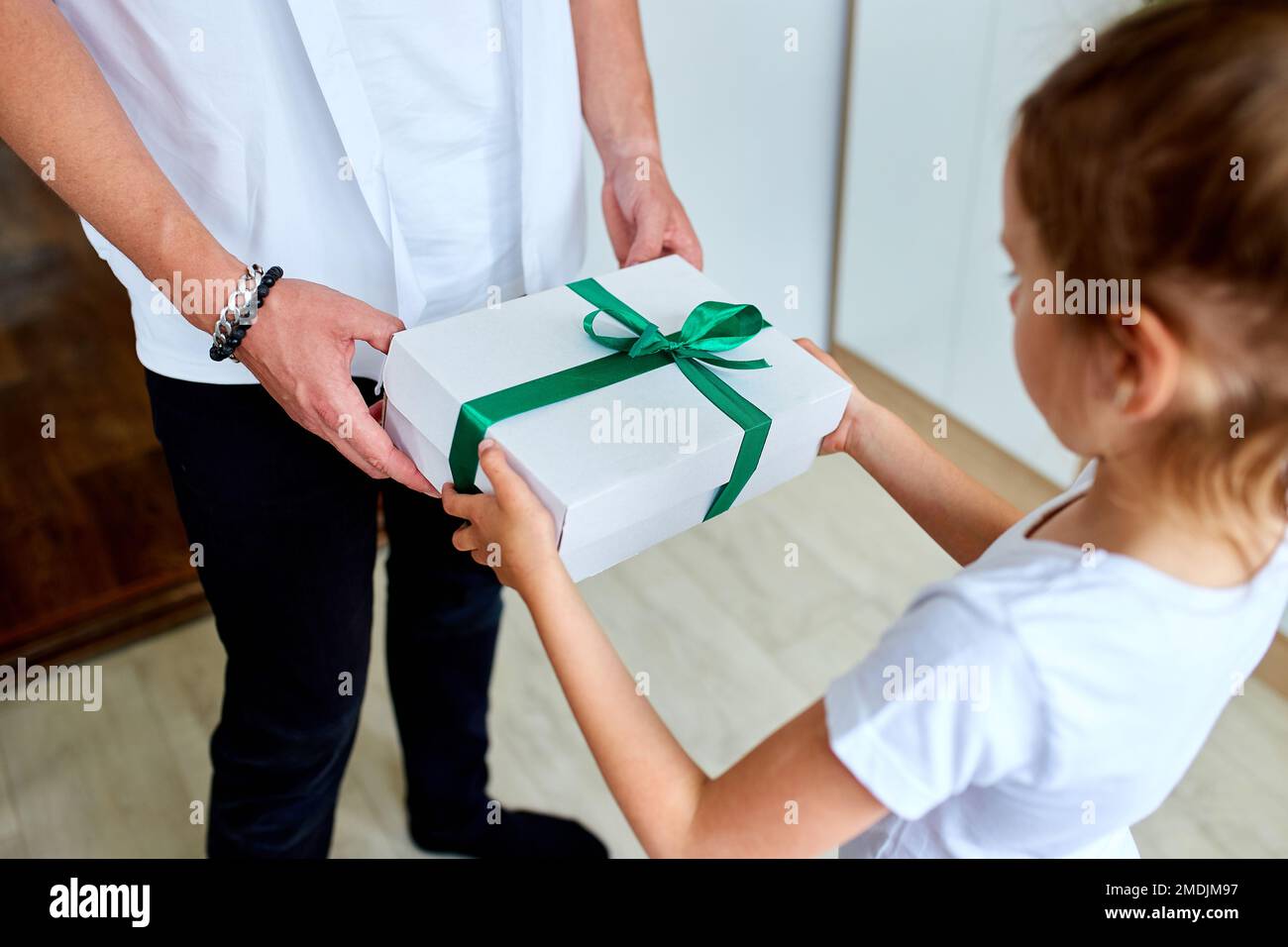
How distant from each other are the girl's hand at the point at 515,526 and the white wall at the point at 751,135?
109 cm

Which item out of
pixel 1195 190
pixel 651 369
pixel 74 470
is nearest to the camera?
pixel 1195 190

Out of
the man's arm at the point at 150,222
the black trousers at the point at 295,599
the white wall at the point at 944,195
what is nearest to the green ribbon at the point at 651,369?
the man's arm at the point at 150,222

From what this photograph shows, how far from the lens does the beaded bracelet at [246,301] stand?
75cm

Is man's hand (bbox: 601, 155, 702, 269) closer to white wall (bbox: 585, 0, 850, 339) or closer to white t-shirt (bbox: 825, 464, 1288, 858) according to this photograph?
white t-shirt (bbox: 825, 464, 1288, 858)

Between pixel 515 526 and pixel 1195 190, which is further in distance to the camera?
pixel 515 526

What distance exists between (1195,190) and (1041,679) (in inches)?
9.7

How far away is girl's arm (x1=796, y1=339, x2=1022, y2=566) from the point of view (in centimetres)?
79

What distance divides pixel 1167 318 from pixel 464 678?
91 centimetres

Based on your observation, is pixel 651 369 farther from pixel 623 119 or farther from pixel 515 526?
pixel 623 119

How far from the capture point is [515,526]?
0.68m
